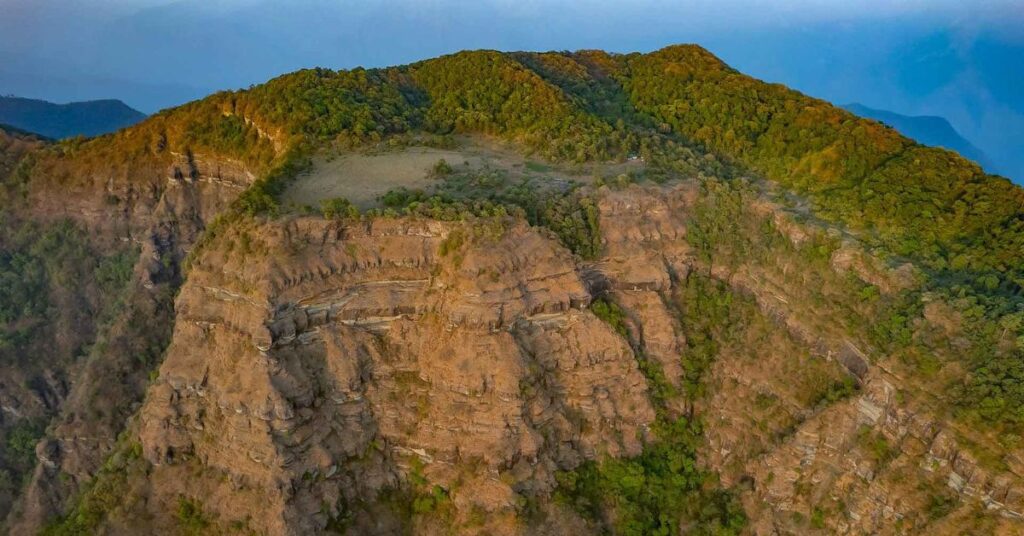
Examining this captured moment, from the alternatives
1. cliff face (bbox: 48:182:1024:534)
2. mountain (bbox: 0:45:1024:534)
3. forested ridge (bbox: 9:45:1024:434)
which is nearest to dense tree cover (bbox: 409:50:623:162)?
forested ridge (bbox: 9:45:1024:434)

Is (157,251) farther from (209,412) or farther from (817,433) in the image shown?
(817,433)

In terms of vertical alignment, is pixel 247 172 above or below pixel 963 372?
above

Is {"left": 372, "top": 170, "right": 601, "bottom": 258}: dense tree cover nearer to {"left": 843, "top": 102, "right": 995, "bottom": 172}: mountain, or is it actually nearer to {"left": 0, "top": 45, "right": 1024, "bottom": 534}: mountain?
{"left": 0, "top": 45, "right": 1024, "bottom": 534}: mountain

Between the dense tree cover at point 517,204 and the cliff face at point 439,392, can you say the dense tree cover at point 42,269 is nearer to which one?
the cliff face at point 439,392

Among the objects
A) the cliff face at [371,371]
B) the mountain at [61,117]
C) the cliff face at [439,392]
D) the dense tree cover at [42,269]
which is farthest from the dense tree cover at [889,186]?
the mountain at [61,117]

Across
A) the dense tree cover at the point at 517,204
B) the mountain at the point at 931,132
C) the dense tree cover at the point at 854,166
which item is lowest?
the dense tree cover at the point at 517,204

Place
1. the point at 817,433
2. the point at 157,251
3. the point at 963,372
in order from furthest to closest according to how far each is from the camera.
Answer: the point at 157,251 < the point at 817,433 < the point at 963,372

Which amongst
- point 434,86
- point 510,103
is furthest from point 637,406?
point 434,86
